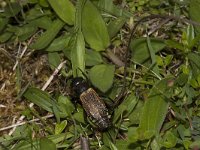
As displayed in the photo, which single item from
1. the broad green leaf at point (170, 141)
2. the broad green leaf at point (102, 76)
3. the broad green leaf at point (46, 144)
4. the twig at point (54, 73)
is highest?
the broad green leaf at point (102, 76)

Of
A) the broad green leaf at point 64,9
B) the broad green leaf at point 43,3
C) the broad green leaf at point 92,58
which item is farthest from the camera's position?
the broad green leaf at point 43,3

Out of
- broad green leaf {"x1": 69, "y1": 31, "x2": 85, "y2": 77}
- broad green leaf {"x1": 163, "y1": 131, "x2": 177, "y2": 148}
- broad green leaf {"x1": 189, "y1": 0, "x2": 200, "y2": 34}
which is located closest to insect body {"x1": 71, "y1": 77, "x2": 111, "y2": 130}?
broad green leaf {"x1": 69, "y1": 31, "x2": 85, "y2": 77}

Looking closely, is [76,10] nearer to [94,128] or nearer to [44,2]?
[44,2]

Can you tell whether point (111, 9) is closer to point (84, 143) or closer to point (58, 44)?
point (58, 44)

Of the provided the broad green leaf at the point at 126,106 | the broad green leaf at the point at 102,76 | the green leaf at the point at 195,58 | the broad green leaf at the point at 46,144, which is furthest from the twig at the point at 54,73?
the green leaf at the point at 195,58

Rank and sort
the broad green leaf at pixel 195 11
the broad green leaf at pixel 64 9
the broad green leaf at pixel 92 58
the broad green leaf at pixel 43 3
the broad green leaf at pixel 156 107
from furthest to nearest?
the broad green leaf at pixel 43 3 < the broad green leaf at pixel 64 9 < the broad green leaf at pixel 92 58 < the broad green leaf at pixel 195 11 < the broad green leaf at pixel 156 107

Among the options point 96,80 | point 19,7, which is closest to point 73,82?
point 96,80

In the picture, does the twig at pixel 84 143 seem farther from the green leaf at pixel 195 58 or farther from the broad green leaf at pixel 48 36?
the green leaf at pixel 195 58
